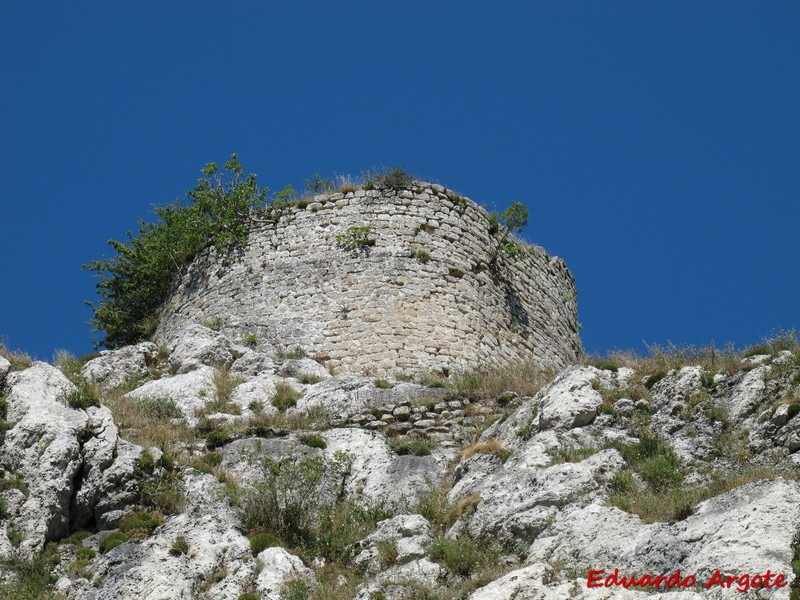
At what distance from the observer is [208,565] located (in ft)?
32.2

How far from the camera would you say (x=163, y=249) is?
2066cm

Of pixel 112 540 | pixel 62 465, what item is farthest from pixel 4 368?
pixel 112 540

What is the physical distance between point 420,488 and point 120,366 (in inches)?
245

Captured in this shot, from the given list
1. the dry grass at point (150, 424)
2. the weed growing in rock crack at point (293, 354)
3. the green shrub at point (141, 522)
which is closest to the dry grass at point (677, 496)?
the green shrub at point (141, 522)

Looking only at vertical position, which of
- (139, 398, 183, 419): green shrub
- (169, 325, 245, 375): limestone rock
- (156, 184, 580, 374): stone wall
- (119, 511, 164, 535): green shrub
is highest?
(156, 184, 580, 374): stone wall

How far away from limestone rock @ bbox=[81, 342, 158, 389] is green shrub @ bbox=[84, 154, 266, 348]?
2827 millimetres

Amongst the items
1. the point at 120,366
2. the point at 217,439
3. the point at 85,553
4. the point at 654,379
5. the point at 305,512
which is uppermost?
the point at 120,366

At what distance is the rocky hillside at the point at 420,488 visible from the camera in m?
8.79

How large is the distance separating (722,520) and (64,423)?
6384 millimetres

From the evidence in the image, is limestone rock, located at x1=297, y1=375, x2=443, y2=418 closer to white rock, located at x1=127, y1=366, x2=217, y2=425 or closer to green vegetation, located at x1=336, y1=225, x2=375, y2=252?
white rock, located at x1=127, y1=366, x2=217, y2=425

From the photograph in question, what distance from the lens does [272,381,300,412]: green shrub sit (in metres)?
14.2

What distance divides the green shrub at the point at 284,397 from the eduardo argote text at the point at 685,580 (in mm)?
6228

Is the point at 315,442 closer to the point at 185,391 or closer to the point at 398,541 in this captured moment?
the point at 185,391

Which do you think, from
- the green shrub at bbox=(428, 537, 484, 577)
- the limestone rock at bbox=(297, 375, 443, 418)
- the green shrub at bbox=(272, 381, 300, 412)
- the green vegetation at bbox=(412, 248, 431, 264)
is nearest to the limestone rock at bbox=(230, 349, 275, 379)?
the green shrub at bbox=(272, 381, 300, 412)
